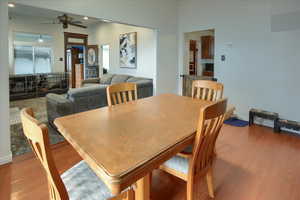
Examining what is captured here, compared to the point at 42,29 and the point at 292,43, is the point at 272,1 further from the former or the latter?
the point at 42,29

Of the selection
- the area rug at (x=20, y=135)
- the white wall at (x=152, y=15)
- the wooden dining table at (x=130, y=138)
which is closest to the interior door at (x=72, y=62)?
the area rug at (x=20, y=135)

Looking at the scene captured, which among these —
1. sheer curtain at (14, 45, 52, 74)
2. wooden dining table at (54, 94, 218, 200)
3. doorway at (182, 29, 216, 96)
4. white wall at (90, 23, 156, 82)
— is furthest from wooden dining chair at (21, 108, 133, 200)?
sheer curtain at (14, 45, 52, 74)

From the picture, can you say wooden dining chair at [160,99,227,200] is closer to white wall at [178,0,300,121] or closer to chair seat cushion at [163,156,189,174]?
chair seat cushion at [163,156,189,174]

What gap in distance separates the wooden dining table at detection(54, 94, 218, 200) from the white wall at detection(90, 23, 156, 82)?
11.0ft

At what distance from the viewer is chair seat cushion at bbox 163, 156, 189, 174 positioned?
1.53m

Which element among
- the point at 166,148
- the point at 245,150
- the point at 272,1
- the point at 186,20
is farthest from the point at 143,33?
the point at 166,148

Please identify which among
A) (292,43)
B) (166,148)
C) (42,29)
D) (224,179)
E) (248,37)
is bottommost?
(224,179)

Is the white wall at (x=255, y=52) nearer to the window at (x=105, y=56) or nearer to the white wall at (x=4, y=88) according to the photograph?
the window at (x=105, y=56)

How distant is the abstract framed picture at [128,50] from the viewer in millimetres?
6199

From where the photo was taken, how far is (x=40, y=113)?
4766 millimetres

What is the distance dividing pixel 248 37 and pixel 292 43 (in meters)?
0.80

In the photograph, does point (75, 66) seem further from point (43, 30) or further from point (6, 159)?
point (6, 159)

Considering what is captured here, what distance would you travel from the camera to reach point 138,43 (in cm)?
610

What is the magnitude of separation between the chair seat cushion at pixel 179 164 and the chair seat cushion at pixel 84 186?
0.59 metres
